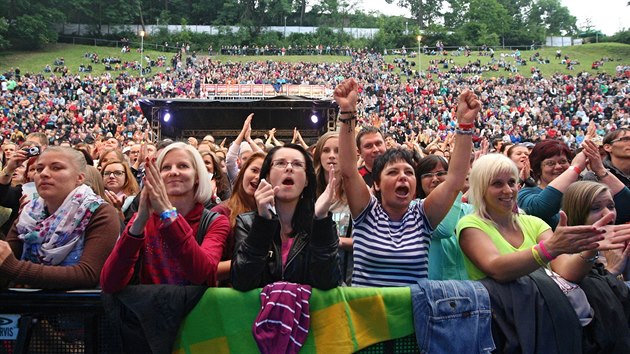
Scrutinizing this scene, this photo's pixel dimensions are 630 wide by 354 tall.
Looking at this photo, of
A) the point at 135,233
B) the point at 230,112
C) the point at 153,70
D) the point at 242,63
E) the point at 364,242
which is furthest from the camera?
the point at 242,63

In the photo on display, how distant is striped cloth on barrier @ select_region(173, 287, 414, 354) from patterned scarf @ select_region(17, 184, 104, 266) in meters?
0.77

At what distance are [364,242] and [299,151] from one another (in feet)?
1.92

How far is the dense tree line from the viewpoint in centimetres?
6425

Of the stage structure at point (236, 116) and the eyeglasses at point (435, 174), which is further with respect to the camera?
the stage structure at point (236, 116)

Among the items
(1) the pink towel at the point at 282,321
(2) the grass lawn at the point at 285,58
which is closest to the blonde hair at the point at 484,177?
(1) the pink towel at the point at 282,321

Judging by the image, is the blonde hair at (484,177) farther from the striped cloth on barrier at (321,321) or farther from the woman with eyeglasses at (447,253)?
the striped cloth on barrier at (321,321)

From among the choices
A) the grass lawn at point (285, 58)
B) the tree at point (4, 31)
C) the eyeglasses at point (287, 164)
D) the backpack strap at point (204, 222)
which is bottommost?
the backpack strap at point (204, 222)

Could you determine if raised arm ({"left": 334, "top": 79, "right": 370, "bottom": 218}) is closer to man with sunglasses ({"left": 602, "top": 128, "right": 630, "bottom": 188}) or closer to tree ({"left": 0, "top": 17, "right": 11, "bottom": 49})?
man with sunglasses ({"left": 602, "top": 128, "right": 630, "bottom": 188})

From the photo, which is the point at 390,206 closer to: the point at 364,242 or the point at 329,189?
the point at 364,242

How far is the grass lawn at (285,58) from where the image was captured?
163 ft

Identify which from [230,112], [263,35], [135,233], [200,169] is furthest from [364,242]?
[263,35]

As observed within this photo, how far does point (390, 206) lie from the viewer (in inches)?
123

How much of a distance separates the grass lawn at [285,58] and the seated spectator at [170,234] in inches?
1901

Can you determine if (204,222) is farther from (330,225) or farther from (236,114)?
(236,114)
